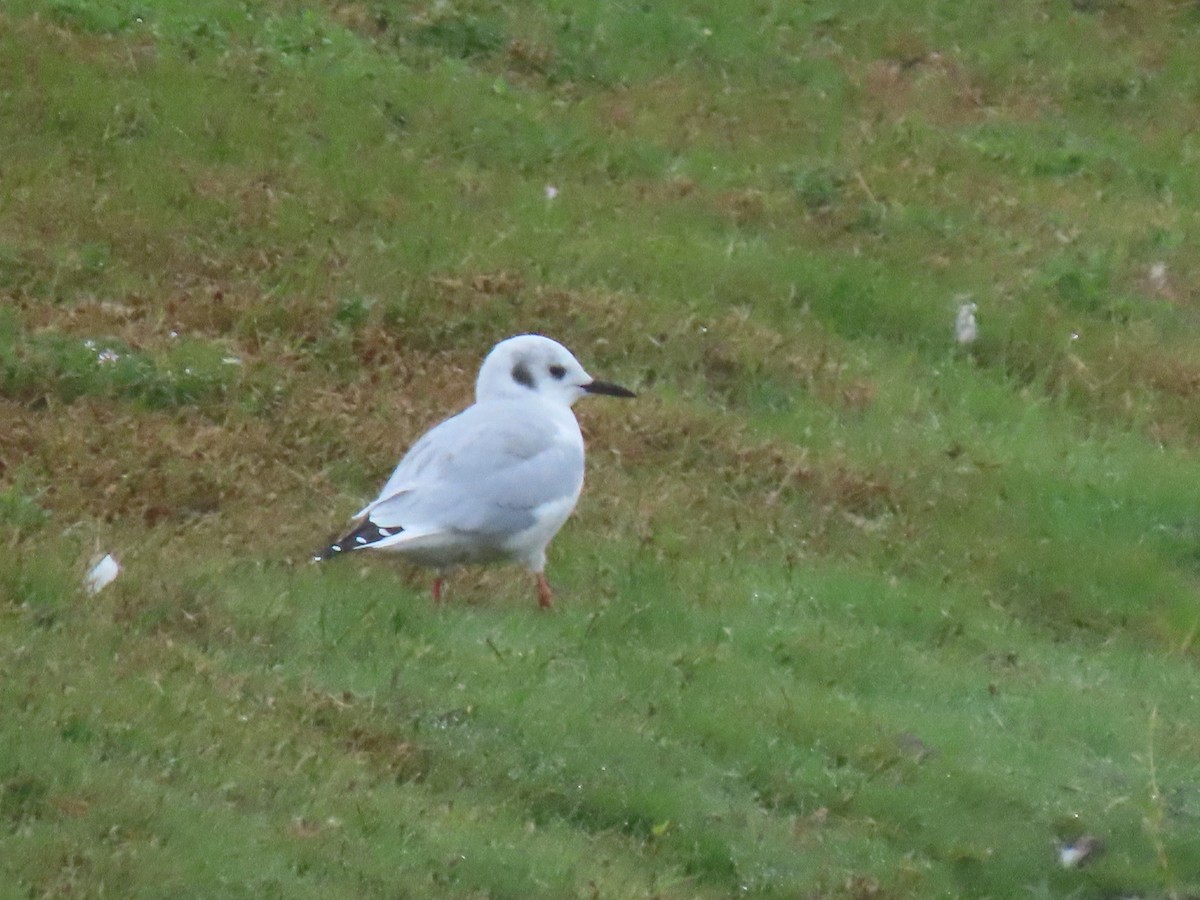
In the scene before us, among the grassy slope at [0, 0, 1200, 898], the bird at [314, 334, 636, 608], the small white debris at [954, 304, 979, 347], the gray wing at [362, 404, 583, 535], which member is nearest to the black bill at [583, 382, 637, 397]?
the bird at [314, 334, 636, 608]

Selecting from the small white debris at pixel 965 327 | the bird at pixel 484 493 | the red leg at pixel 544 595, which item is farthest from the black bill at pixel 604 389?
the small white debris at pixel 965 327

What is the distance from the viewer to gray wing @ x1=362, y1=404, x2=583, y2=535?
997cm

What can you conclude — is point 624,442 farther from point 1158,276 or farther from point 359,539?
point 1158,276

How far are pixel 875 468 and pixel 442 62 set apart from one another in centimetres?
567

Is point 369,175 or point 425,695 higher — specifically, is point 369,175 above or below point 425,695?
below

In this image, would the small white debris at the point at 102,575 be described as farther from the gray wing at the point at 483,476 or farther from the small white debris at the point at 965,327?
the small white debris at the point at 965,327

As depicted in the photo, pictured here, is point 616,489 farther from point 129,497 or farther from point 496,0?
point 496,0


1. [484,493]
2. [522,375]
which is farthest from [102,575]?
[522,375]

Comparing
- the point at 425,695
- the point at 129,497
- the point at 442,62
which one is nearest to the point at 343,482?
the point at 129,497

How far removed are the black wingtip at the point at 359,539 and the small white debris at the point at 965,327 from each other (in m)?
6.04

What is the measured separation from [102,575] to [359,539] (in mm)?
1105

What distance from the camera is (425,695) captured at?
8859 millimetres

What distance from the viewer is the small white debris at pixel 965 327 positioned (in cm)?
1477

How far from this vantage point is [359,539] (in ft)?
31.8
